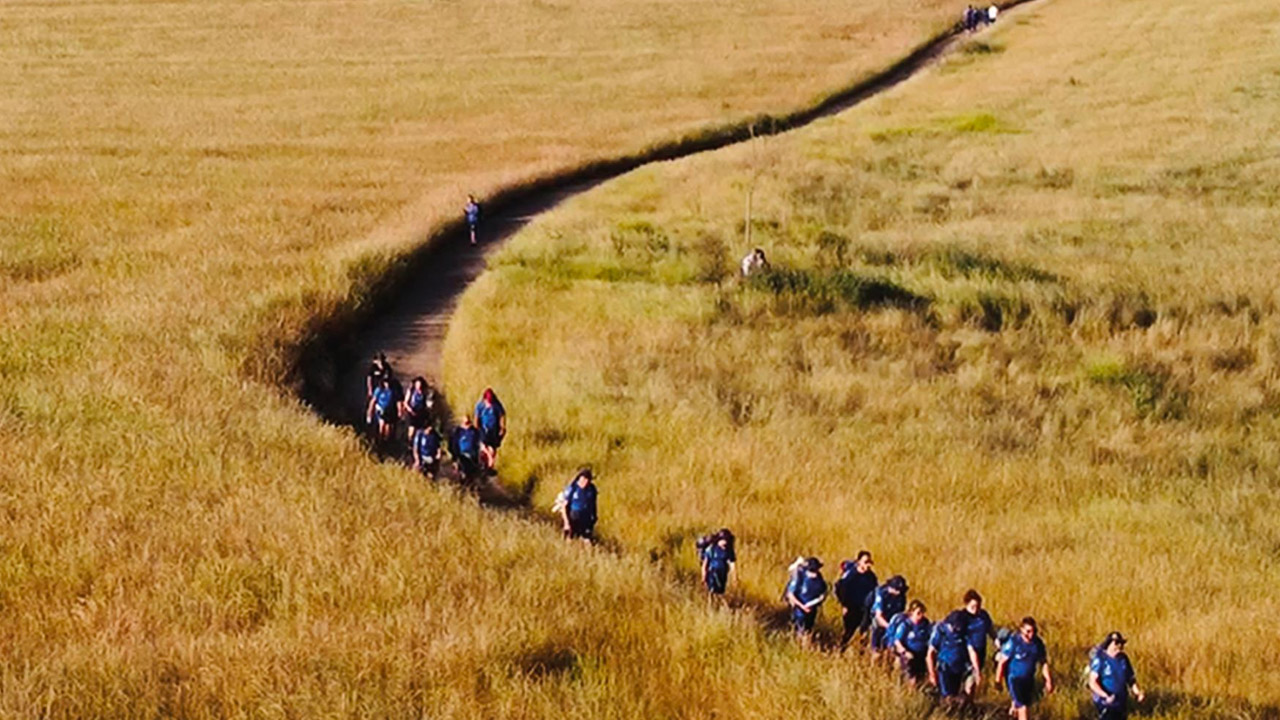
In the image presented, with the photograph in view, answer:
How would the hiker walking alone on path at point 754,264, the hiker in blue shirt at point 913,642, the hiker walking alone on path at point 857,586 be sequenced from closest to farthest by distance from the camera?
the hiker in blue shirt at point 913,642 → the hiker walking alone on path at point 857,586 → the hiker walking alone on path at point 754,264

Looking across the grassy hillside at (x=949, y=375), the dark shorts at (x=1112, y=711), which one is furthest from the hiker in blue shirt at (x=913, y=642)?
the dark shorts at (x=1112, y=711)

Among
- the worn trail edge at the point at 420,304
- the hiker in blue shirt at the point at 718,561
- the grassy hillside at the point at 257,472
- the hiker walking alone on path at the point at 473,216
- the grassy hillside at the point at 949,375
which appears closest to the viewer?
the grassy hillside at the point at 257,472

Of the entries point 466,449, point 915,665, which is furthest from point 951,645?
point 466,449

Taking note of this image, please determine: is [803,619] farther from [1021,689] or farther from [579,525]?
[579,525]

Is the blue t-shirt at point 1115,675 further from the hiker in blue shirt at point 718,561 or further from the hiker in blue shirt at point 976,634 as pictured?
the hiker in blue shirt at point 718,561

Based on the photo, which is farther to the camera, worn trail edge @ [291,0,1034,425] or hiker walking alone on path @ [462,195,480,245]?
hiker walking alone on path @ [462,195,480,245]

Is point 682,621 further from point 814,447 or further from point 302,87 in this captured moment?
point 302,87

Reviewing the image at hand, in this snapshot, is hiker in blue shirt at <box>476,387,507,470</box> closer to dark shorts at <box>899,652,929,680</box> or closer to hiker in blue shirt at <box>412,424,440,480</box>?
hiker in blue shirt at <box>412,424,440,480</box>

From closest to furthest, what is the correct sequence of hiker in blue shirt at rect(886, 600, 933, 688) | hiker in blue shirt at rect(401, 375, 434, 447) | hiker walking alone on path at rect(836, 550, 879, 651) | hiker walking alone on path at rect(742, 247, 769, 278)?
hiker in blue shirt at rect(886, 600, 933, 688) < hiker walking alone on path at rect(836, 550, 879, 651) < hiker in blue shirt at rect(401, 375, 434, 447) < hiker walking alone on path at rect(742, 247, 769, 278)

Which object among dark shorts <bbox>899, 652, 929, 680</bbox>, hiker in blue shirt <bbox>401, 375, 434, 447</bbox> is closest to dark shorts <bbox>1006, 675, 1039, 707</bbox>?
dark shorts <bbox>899, 652, 929, 680</bbox>
